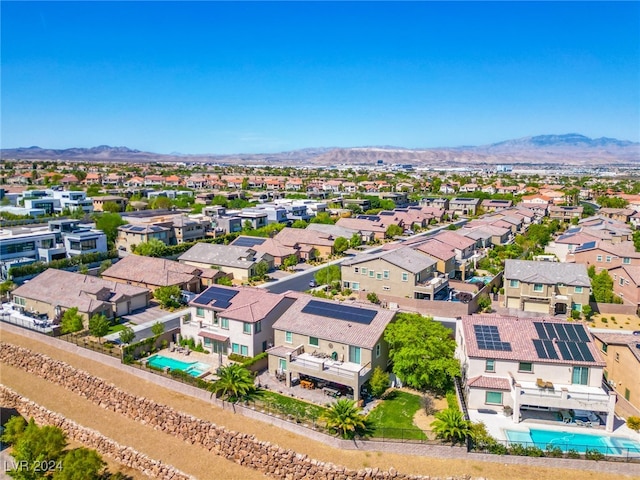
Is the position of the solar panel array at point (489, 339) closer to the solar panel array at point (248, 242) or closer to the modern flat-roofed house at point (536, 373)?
the modern flat-roofed house at point (536, 373)

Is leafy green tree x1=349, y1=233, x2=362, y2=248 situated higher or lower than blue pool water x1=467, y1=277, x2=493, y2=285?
higher

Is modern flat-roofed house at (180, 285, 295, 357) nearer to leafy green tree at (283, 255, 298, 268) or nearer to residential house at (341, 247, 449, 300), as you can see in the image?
residential house at (341, 247, 449, 300)

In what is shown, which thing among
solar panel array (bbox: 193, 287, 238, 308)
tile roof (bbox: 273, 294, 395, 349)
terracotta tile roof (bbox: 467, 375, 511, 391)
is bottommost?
terracotta tile roof (bbox: 467, 375, 511, 391)

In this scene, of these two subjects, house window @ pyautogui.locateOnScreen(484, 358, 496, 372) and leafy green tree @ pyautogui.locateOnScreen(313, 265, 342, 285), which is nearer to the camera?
house window @ pyautogui.locateOnScreen(484, 358, 496, 372)

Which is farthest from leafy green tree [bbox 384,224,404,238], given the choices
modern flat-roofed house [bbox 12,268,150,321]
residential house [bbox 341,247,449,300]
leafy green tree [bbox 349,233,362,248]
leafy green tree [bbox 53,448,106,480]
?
leafy green tree [bbox 53,448,106,480]

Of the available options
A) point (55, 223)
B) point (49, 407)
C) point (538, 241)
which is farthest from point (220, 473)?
point (538, 241)

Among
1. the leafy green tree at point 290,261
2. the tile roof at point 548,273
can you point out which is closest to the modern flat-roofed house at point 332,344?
the tile roof at point 548,273
